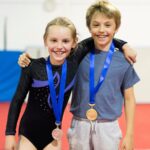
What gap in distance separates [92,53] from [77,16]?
560 cm

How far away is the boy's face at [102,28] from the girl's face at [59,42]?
0.18 metres

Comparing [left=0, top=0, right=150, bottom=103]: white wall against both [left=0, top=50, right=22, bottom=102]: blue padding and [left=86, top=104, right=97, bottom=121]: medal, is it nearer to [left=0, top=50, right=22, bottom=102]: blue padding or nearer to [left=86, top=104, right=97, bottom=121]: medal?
[left=0, top=50, right=22, bottom=102]: blue padding

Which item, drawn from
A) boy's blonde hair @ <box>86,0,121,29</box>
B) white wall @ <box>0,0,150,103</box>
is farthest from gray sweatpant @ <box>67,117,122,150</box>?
white wall @ <box>0,0,150,103</box>

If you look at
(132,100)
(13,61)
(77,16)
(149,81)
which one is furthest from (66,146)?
(77,16)

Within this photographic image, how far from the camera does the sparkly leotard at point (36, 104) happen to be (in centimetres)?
222

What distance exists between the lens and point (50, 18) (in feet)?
25.7

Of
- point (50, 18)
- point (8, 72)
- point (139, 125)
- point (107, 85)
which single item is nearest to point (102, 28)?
point (107, 85)

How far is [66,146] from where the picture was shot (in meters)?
4.02

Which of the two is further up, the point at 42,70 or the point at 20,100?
the point at 42,70

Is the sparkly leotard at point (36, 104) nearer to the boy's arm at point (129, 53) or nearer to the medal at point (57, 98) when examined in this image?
the medal at point (57, 98)

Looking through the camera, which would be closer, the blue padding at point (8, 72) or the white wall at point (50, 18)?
the blue padding at point (8, 72)

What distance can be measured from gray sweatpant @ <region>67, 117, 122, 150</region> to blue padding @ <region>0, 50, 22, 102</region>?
4.84 meters

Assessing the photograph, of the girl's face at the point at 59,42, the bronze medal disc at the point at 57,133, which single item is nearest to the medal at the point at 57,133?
the bronze medal disc at the point at 57,133

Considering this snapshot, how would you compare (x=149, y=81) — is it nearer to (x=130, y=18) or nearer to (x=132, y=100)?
(x=130, y=18)
